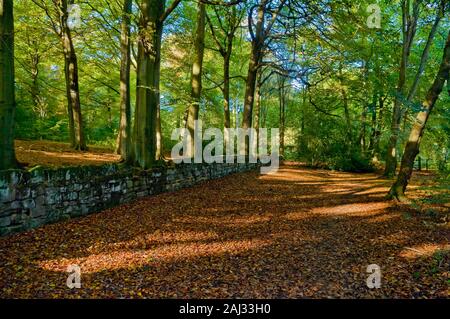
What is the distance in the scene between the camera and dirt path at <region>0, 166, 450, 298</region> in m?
3.77

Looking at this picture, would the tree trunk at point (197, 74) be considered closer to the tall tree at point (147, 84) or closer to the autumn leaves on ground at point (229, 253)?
the tall tree at point (147, 84)

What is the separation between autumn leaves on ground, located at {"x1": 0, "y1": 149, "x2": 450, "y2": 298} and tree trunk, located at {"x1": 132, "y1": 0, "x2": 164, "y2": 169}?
156 cm

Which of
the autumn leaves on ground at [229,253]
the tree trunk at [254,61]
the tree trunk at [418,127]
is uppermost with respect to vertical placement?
the tree trunk at [254,61]

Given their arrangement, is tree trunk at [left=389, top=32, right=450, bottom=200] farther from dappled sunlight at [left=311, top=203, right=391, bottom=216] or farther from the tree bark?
the tree bark

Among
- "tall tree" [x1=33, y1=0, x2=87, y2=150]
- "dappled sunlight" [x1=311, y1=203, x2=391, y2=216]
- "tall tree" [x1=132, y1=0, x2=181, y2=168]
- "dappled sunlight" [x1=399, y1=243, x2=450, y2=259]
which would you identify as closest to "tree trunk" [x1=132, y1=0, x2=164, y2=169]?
"tall tree" [x1=132, y1=0, x2=181, y2=168]

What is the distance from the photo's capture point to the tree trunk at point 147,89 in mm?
8590

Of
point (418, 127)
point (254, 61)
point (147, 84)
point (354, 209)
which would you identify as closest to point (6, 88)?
point (147, 84)

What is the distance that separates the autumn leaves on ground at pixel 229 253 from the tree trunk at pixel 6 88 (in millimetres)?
1654

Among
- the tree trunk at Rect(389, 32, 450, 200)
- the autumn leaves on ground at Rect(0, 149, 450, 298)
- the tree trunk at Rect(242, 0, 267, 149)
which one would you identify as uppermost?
the tree trunk at Rect(242, 0, 267, 149)

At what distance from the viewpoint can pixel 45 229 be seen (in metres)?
5.47

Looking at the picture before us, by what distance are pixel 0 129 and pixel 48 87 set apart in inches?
632

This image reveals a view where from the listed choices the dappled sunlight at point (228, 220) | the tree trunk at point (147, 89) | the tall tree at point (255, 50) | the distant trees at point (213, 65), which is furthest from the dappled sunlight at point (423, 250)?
the tall tree at point (255, 50)
